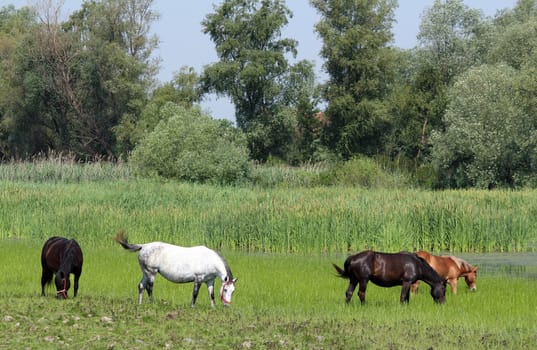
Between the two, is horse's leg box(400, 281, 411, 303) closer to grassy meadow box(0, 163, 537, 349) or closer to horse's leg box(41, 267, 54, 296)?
grassy meadow box(0, 163, 537, 349)

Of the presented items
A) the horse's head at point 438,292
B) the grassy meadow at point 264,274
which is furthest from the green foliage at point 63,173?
the horse's head at point 438,292

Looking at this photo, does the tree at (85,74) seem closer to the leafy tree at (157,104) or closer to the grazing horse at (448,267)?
the leafy tree at (157,104)

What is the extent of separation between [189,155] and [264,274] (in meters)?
34.0

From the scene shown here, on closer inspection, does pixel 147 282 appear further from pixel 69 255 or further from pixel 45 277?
pixel 45 277

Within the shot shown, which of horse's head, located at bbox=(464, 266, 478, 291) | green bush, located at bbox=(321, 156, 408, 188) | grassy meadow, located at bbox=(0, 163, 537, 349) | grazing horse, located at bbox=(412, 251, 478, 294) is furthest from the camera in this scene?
green bush, located at bbox=(321, 156, 408, 188)

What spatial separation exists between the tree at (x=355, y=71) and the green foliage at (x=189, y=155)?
88.6 feet

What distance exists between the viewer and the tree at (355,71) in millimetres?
85188

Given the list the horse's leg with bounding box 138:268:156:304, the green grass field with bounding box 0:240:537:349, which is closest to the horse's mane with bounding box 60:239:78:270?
the green grass field with bounding box 0:240:537:349

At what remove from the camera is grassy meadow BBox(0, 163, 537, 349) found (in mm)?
13695

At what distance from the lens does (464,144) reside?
62.8m

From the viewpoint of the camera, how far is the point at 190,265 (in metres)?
15.9

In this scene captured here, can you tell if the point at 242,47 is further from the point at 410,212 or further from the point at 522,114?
the point at 410,212

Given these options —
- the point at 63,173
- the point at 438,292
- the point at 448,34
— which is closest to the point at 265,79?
the point at 448,34

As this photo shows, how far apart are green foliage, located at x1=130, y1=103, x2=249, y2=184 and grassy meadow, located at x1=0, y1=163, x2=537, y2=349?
7427mm
